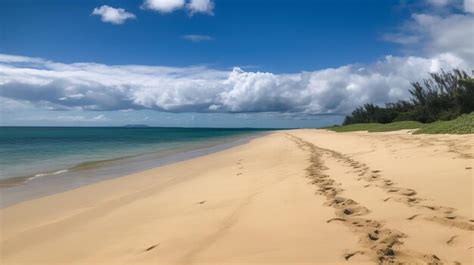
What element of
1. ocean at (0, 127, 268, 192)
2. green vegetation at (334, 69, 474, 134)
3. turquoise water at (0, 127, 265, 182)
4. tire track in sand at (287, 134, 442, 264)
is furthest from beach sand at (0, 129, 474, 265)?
green vegetation at (334, 69, 474, 134)

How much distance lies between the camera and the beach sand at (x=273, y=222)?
3744 millimetres

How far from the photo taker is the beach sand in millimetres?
3744

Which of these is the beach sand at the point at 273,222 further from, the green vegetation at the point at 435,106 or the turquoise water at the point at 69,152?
the green vegetation at the point at 435,106

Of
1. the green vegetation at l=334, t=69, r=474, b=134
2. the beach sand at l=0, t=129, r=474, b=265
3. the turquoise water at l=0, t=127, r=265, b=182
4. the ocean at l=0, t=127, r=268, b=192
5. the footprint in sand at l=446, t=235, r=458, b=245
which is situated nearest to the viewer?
the footprint in sand at l=446, t=235, r=458, b=245

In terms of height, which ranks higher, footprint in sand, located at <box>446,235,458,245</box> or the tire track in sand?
footprint in sand, located at <box>446,235,458,245</box>

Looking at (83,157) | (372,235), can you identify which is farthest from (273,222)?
(83,157)

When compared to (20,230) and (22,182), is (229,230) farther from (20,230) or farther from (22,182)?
(22,182)

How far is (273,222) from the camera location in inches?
196

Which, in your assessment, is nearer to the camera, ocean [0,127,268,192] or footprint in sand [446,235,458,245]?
footprint in sand [446,235,458,245]

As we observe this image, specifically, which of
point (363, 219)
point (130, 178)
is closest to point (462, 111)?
point (130, 178)

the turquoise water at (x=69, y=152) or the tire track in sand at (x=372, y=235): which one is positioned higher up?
the tire track in sand at (x=372, y=235)

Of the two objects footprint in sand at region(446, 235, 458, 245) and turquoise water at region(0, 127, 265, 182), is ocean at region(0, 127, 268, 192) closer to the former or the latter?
turquoise water at region(0, 127, 265, 182)

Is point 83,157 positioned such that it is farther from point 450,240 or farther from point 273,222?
point 450,240

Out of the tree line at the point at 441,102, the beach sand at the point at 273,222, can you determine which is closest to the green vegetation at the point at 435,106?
the tree line at the point at 441,102
